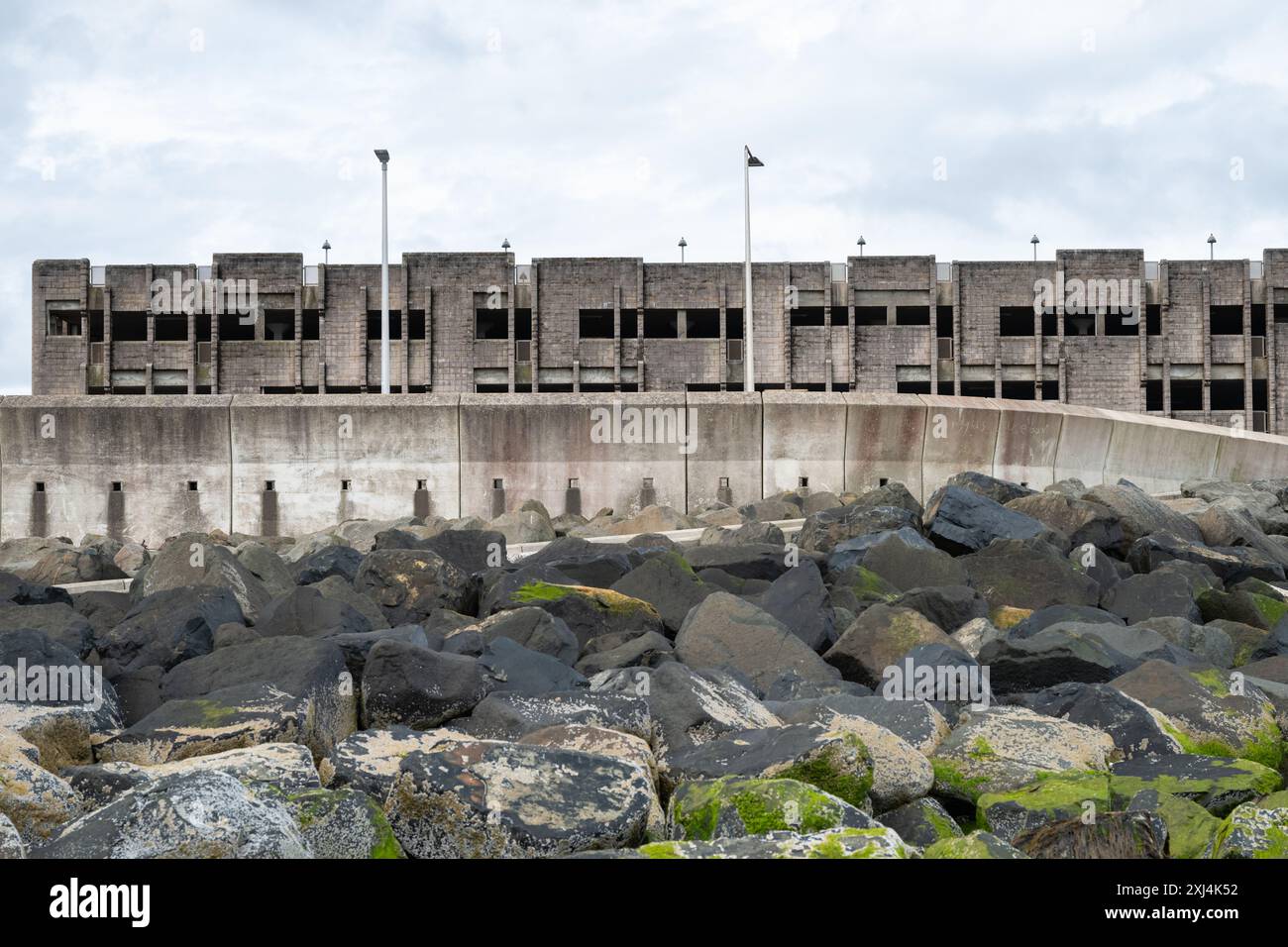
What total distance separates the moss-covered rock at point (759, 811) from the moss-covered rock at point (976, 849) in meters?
0.27

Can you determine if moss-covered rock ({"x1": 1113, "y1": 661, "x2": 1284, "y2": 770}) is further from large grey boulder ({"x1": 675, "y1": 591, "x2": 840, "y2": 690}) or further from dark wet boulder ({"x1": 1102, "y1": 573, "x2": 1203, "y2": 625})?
dark wet boulder ({"x1": 1102, "y1": 573, "x2": 1203, "y2": 625})

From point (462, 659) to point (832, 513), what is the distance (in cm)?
559

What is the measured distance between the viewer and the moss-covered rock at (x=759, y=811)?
4066 mm

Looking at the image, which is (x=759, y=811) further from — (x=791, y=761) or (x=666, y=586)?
(x=666, y=586)

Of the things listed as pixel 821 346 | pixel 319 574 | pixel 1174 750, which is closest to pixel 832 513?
pixel 319 574

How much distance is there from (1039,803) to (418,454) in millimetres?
9345

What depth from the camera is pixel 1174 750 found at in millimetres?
5426

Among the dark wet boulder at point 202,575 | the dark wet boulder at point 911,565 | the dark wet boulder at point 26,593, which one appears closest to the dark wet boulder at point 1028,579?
the dark wet boulder at point 911,565

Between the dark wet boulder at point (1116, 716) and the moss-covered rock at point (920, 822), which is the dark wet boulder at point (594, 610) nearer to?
the dark wet boulder at point (1116, 716)

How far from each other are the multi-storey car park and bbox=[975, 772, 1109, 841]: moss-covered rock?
4941 cm

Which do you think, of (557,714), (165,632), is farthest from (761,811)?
(165,632)

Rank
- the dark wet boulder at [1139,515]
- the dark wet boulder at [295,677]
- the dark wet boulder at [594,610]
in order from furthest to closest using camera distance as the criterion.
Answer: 1. the dark wet boulder at [1139,515]
2. the dark wet boulder at [594,610]
3. the dark wet boulder at [295,677]

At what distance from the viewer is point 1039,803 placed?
4594mm

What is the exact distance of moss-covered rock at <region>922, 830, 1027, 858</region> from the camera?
3834 mm
